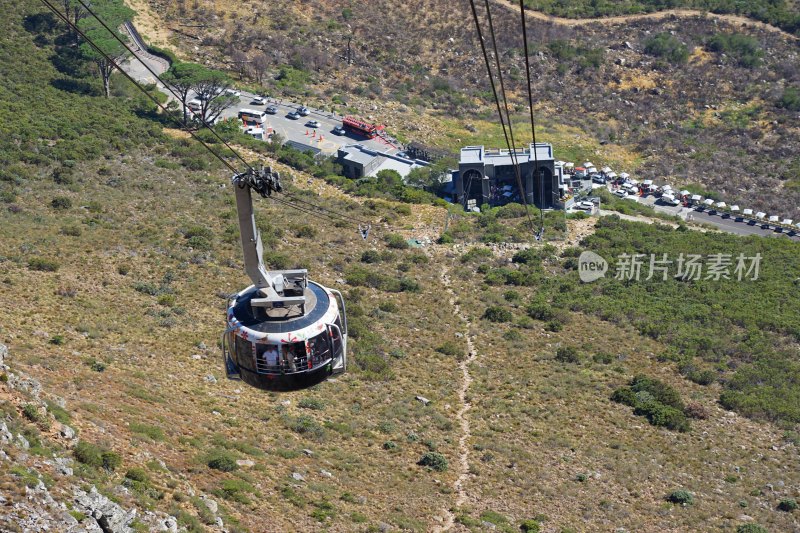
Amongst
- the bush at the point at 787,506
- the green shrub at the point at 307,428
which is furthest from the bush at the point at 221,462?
the bush at the point at 787,506

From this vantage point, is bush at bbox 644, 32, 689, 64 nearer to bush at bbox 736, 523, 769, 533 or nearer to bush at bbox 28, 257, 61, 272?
bush at bbox 28, 257, 61, 272

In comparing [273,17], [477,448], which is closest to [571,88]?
[273,17]

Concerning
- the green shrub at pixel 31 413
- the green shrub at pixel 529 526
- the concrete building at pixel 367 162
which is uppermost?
the green shrub at pixel 31 413

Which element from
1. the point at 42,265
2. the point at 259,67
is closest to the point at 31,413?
Answer: the point at 42,265

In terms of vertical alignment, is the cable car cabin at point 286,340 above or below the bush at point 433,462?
above

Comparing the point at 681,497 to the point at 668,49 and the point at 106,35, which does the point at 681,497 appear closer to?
the point at 106,35

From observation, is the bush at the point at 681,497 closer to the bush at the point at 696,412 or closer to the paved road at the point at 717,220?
the bush at the point at 696,412
